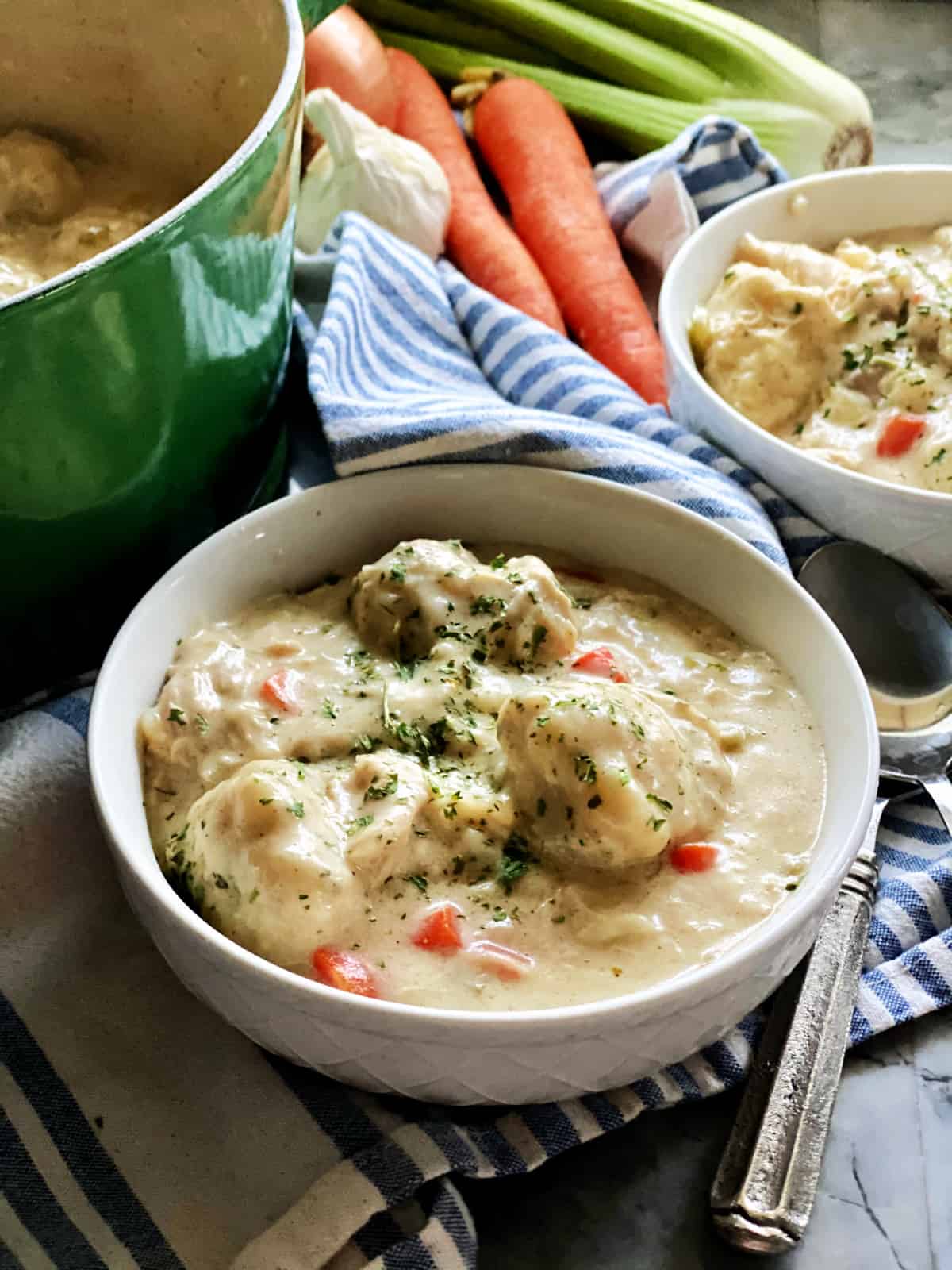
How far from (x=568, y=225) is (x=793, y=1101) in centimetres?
180

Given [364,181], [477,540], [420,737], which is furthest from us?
[364,181]

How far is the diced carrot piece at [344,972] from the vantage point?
1.29 metres

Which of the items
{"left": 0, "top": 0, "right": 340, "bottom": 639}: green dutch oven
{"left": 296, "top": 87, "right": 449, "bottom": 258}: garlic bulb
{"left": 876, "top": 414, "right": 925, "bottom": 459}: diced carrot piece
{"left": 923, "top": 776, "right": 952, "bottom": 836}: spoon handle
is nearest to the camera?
{"left": 0, "top": 0, "right": 340, "bottom": 639}: green dutch oven

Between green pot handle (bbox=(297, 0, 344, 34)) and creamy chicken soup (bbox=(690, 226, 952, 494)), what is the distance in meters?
0.73

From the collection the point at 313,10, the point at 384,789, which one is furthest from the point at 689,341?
the point at 384,789

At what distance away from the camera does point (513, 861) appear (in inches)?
55.3

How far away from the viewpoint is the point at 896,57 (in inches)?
136

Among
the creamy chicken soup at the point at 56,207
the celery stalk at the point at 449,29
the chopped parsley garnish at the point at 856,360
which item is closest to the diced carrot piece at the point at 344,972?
the creamy chicken soup at the point at 56,207

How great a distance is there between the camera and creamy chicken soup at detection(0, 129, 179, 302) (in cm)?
A: 184

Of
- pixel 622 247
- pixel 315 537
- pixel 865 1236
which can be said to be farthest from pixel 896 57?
pixel 865 1236

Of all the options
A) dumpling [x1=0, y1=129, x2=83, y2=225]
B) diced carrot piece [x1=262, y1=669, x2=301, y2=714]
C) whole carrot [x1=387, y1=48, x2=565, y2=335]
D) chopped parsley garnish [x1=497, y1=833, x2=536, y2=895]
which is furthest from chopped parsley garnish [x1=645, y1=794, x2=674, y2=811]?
whole carrot [x1=387, y1=48, x2=565, y2=335]

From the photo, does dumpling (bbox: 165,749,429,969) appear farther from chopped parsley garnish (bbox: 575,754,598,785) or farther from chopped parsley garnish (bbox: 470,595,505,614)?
chopped parsley garnish (bbox: 470,595,505,614)

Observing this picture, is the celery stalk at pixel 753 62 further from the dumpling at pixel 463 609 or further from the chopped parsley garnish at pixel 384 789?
the chopped parsley garnish at pixel 384 789

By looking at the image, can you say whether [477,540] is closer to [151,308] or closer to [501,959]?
[151,308]
